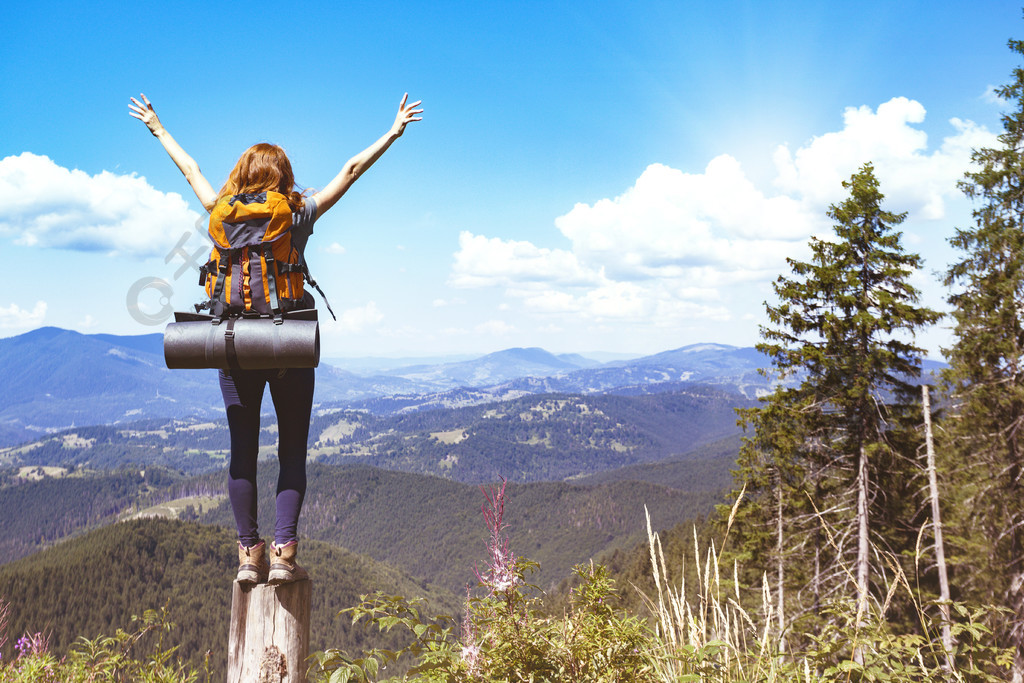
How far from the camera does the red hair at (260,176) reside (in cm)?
319

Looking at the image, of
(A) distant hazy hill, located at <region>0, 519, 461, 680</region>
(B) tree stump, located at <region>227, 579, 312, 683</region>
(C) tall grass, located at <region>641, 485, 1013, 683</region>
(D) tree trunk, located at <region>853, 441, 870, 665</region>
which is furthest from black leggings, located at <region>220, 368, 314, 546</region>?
(A) distant hazy hill, located at <region>0, 519, 461, 680</region>

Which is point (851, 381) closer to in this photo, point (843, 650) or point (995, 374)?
point (995, 374)

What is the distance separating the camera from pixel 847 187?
16812 mm

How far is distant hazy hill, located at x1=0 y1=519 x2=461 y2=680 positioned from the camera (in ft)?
400

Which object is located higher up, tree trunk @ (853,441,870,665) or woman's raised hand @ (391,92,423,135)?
woman's raised hand @ (391,92,423,135)

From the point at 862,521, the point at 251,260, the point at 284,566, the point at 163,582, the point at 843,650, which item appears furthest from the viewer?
the point at 163,582

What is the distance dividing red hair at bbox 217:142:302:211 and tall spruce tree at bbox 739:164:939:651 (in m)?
15.6

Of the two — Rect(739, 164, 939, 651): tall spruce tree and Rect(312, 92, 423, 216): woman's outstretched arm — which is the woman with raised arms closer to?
Rect(312, 92, 423, 216): woman's outstretched arm

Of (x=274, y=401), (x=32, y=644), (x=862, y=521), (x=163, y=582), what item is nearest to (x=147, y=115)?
(x=274, y=401)

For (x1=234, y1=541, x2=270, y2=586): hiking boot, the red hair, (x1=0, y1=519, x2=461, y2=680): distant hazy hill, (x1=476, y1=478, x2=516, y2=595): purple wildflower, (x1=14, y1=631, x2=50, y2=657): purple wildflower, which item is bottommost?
(x1=0, y1=519, x2=461, y2=680): distant hazy hill

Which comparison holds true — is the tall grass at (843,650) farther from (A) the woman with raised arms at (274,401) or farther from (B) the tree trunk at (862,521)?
(B) the tree trunk at (862,521)

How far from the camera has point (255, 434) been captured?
10.3 ft

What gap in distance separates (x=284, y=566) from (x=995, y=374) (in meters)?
18.4

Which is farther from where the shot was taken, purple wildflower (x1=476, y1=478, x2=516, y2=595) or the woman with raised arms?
the woman with raised arms
